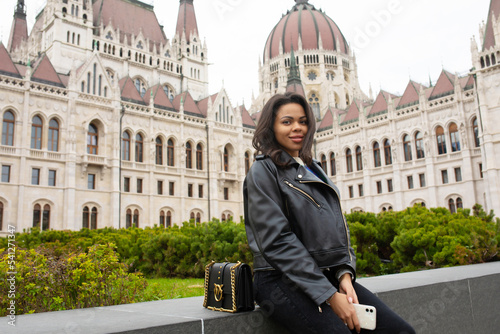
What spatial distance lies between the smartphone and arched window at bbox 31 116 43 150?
31574 mm

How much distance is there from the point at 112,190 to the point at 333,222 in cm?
3171

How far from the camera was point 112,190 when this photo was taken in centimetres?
3259

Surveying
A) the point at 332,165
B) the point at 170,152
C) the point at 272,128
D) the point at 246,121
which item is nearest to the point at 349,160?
the point at 332,165

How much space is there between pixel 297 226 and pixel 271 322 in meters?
0.82

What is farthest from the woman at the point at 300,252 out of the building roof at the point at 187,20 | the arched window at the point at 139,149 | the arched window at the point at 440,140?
the building roof at the point at 187,20

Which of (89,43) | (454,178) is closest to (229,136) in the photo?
(89,43)

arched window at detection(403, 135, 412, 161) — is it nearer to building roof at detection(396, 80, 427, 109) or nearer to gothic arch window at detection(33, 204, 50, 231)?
building roof at detection(396, 80, 427, 109)

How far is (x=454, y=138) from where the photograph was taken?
35031mm

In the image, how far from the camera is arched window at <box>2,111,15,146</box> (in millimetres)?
28844

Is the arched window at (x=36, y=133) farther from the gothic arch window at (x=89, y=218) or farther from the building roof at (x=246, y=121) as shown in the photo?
the building roof at (x=246, y=121)

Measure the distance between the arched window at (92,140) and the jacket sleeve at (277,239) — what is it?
32.3 meters

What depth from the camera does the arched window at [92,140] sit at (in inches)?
1294

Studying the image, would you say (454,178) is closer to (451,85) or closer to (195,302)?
(451,85)

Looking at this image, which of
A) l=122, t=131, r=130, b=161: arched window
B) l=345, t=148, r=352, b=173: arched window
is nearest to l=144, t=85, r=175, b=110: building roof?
l=122, t=131, r=130, b=161: arched window
